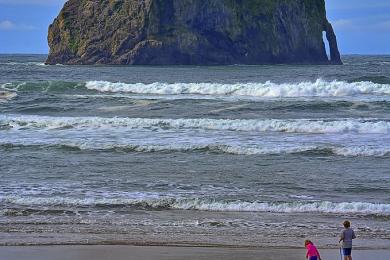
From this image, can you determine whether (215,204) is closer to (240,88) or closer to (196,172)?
(196,172)

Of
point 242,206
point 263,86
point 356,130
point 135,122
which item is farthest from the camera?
point 263,86

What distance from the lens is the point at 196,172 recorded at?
20.3 m

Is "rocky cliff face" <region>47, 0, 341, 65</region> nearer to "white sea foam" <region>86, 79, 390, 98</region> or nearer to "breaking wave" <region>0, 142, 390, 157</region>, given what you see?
"white sea foam" <region>86, 79, 390, 98</region>

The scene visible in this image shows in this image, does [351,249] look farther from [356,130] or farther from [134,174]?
[356,130]

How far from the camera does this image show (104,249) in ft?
43.4

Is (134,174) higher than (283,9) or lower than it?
lower

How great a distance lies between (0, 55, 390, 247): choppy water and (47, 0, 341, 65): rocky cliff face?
6677cm

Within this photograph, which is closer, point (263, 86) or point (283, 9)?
point (263, 86)

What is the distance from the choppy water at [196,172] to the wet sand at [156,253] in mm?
494

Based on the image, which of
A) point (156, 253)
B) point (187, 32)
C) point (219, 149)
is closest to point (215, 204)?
point (156, 253)

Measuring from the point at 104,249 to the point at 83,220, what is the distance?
2210 millimetres

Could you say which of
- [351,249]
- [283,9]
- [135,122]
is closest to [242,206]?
[351,249]

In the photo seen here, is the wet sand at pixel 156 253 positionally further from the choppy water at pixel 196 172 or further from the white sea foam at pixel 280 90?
the white sea foam at pixel 280 90

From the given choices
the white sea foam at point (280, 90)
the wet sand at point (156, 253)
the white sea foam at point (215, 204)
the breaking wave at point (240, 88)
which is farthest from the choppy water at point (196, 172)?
the breaking wave at point (240, 88)
